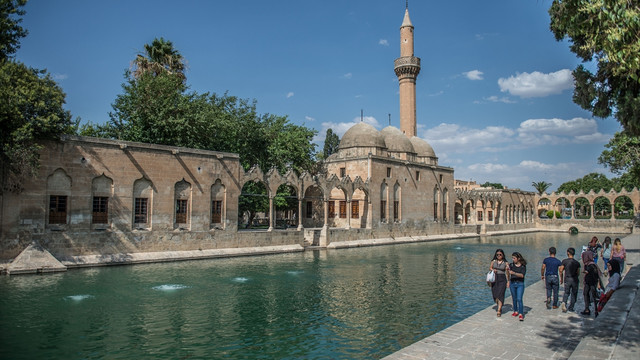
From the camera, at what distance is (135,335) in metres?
8.52

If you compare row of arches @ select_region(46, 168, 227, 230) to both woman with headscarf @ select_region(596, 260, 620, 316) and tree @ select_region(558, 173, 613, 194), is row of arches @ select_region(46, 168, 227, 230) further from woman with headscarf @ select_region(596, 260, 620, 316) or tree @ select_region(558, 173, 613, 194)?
tree @ select_region(558, 173, 613, 194)

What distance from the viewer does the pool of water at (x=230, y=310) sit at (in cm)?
783

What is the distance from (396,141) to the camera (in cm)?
3934

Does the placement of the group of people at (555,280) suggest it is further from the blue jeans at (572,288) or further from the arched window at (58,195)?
the arched window at (58,195)

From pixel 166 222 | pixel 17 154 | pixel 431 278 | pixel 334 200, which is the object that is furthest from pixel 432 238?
pixel 17 154

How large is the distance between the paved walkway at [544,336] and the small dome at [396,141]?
30.4 m

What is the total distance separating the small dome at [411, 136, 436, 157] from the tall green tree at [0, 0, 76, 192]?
109 feet

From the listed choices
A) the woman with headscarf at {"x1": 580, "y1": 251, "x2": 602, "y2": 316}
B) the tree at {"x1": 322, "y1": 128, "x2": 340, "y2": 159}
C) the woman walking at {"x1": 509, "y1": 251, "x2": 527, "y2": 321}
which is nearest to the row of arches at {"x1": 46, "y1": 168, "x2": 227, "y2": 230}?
the woman walking at {"x1": 509, "y1": 251, "x2": 527, "y2": 321}

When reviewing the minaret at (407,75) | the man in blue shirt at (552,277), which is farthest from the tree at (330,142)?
the man in blue shirt at (552,277)

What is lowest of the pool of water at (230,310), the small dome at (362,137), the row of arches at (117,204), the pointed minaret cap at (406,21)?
the pool of water at (230,310)

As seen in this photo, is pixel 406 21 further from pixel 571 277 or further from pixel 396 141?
pixel 571 277

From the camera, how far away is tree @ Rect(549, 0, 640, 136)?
5.35m

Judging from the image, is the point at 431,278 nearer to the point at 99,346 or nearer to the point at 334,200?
the point at 99,346

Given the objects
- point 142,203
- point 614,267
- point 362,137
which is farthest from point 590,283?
point 362,137
